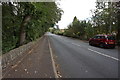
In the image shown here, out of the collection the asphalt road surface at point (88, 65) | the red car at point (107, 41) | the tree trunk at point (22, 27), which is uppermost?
the tree trunk at point (22, 27)

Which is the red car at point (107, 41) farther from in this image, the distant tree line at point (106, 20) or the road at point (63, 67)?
the road at point (63, 67)

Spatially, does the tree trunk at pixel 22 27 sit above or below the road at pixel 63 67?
above

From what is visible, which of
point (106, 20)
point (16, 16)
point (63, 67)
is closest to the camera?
point (63, 67)

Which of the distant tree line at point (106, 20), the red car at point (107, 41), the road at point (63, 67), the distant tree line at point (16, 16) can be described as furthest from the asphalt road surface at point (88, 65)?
the distant tree line at point (106, 20)

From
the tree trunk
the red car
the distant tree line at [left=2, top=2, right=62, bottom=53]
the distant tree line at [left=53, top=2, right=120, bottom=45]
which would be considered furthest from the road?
the distant tree line at [left=53, top=2, right=120, bottom=45]

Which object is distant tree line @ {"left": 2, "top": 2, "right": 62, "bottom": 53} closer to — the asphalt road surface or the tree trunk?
the tree trunk

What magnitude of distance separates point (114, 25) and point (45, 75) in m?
22.9

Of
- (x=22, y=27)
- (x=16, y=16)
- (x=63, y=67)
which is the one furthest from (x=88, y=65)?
(x=16, y=16)

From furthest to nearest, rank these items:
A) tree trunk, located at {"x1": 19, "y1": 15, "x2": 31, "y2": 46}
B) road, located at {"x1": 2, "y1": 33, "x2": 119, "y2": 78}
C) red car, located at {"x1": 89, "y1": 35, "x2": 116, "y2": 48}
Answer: red car, located at {"x1": 89, "y1": 35, "x2": 116, "y2": 48}
tree trunk, located at {"x1": 19, "y1": 15, "x2": 31, "y2": 46}
road, located at {"x1": 2, "y1": 33, "x2": 119, "y2": 78}

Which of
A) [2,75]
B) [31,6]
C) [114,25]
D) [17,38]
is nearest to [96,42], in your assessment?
[114,25]

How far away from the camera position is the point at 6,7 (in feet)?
46.6

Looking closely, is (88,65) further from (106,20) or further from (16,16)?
(106,20)

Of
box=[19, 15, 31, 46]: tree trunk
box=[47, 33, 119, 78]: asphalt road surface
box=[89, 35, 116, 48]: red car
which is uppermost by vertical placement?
box=[19, 15, 31, 46]: tree trunk

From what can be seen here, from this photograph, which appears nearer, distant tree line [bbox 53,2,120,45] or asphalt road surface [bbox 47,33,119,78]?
asphalt road surface [bbox 47,33,119,78]
